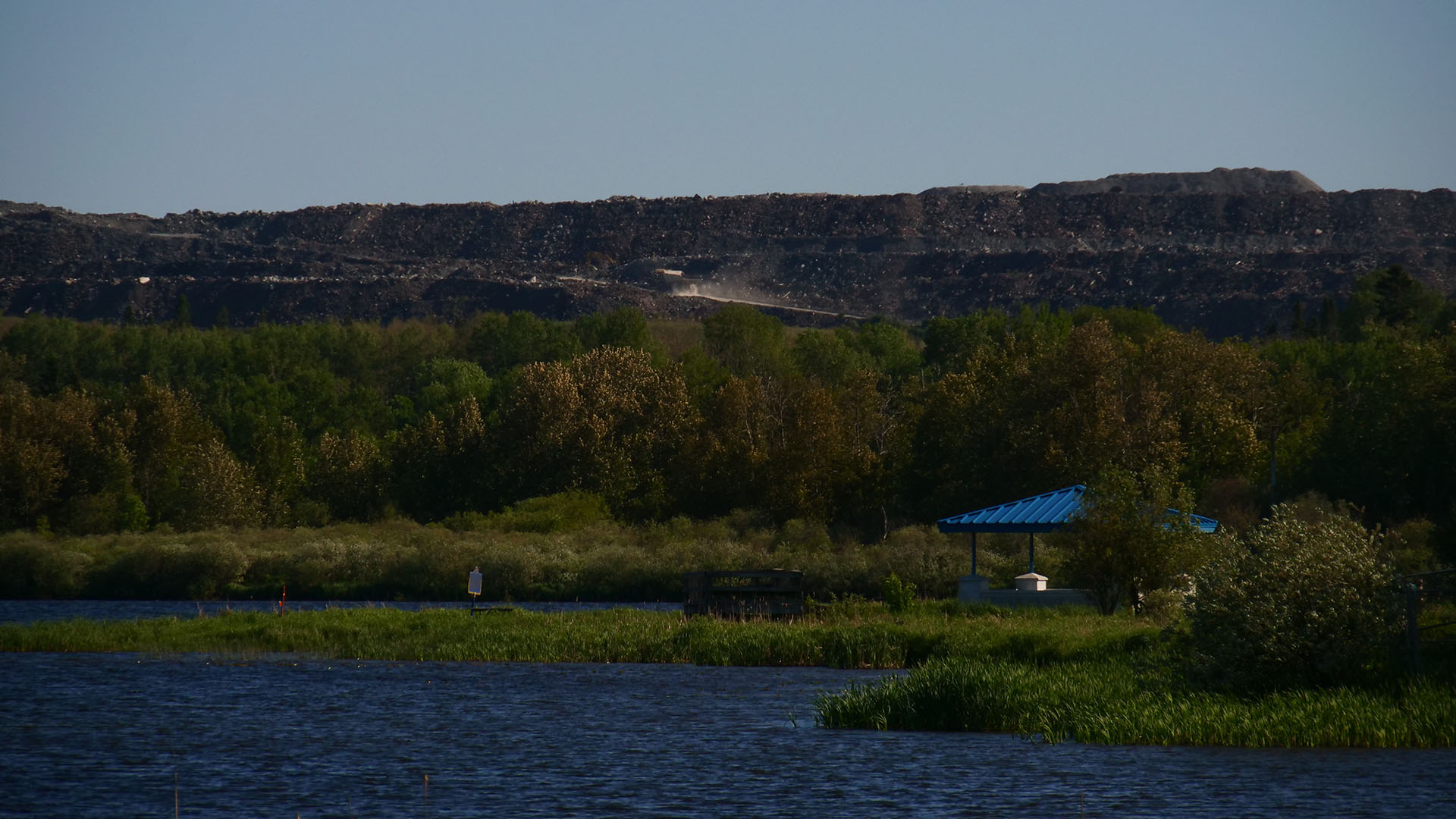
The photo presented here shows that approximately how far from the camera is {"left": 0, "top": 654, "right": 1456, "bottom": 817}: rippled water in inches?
893

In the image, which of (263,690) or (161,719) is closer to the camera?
(161,719)

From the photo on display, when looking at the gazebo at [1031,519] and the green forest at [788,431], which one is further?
the green forest at [788,431]

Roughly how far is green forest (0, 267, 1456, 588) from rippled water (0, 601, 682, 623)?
1933 centimetres

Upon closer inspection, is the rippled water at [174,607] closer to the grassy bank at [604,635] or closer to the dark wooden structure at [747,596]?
the dark wooden structure at [747,596]

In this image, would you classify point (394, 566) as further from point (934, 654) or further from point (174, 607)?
point (934, 654)

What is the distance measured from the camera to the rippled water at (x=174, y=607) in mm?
60812

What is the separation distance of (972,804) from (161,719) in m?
17.3

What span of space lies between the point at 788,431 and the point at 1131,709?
2443 inches

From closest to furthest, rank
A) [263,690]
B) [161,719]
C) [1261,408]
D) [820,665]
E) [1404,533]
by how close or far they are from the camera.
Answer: [161,719], [263,690], [820,665], [1404,533], [1261,408]

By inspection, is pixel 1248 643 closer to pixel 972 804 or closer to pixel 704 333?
pixel 972 804

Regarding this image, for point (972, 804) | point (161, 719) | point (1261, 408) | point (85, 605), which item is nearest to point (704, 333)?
point (1261, 408)

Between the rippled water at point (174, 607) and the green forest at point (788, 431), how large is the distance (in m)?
19.3

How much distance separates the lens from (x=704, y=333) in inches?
5148

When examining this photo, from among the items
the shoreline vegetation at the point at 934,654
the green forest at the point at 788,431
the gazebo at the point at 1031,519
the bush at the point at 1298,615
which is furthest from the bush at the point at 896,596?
the bush at the point at 1298,615
